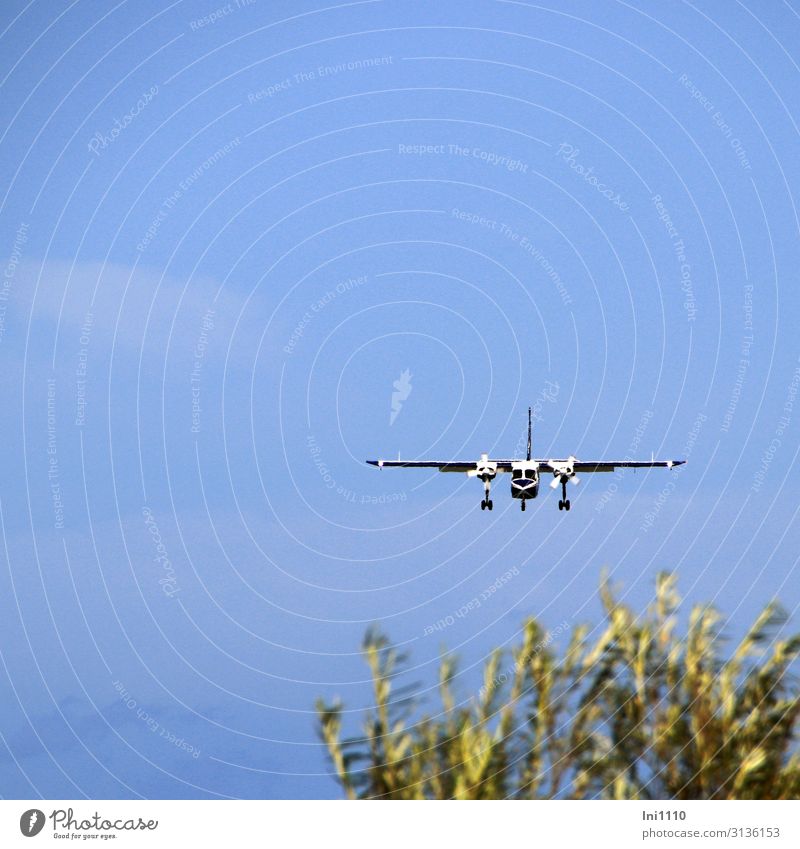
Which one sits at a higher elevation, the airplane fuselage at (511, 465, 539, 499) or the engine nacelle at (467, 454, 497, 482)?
the engine nacelle at (467, 454, 497, 482)

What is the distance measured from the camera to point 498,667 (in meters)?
29.0

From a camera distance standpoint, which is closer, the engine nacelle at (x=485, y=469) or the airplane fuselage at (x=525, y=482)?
the airplane fuselage at (x=525, y=482)

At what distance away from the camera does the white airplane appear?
94312 mm

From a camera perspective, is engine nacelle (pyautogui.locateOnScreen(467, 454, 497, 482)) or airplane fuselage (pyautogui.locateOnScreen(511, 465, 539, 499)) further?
engine nacelle (pyautogui.locateOnScreen(467, 454, 497, 482))

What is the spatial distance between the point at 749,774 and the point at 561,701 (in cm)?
427

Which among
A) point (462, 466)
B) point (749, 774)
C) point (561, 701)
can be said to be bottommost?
point (749, 774)

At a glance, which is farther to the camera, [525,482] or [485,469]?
[485,469]

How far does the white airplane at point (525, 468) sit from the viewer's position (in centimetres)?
9431

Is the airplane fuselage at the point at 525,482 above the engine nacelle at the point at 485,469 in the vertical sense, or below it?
below

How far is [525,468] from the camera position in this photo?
9444 centimetres
